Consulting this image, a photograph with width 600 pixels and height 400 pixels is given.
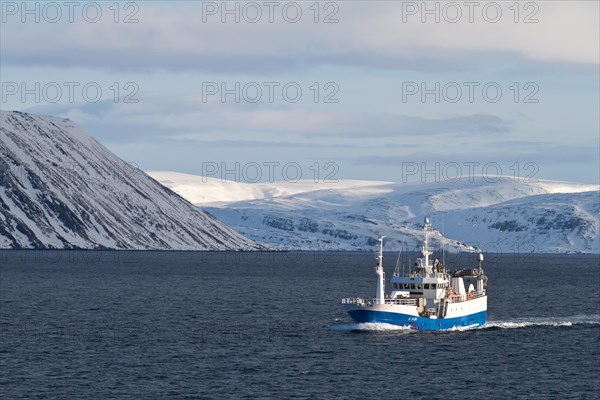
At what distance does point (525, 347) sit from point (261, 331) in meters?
34.8

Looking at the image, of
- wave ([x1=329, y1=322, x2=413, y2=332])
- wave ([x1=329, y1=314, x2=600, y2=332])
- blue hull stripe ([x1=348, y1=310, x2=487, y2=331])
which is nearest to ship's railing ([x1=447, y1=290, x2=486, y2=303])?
blue hull stripe ([x1=348, y1=310, x2=487, y2=331])

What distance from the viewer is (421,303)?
14950cm

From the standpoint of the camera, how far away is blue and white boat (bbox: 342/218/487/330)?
14662 centimetres

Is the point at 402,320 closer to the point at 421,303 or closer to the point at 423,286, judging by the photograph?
the point at 421,303

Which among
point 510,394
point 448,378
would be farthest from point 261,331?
point 510,394

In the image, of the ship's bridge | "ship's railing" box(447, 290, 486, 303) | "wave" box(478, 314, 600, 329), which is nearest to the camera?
the ship's bridge

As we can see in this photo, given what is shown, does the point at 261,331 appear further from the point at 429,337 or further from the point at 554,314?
the point at 554,314

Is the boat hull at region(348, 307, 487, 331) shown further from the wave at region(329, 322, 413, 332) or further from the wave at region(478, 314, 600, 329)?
the wave at region(478, 314, 600, 329)

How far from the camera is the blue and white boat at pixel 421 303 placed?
14662cm

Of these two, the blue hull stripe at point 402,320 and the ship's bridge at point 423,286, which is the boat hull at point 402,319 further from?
the ship's bridge at point 423,286

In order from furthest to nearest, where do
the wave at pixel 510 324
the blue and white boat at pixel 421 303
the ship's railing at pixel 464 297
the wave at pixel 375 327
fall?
the ship's railing at pixel 464 297 → the wave at pixel 510 324 → the wave at pixel 375 327 → the blue and white boat at pixel 421 303

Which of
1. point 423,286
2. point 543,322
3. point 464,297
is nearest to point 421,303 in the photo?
point 423,286

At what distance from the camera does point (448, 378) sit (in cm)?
11431

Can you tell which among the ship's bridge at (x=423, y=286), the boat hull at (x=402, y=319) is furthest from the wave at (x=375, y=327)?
the ship's bridge at (x=423, y=286)
